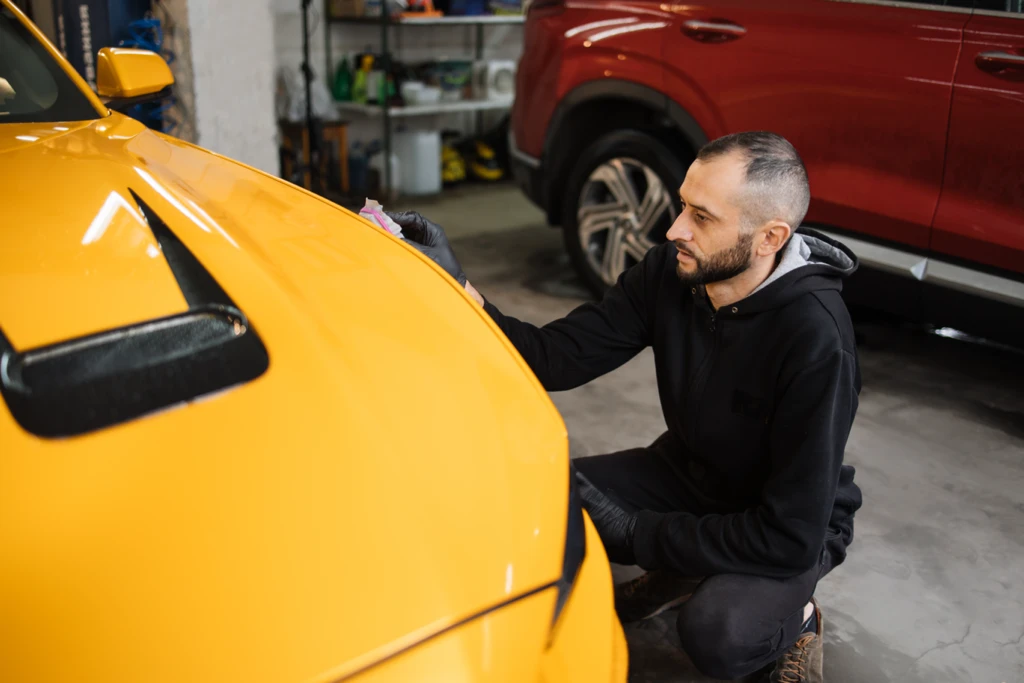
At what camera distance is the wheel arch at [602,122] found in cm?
350

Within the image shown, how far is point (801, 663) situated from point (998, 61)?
1814 millimetres

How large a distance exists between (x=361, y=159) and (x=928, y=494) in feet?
15.3

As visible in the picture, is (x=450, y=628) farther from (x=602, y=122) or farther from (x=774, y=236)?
(x=602, y=122)

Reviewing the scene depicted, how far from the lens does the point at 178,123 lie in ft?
15.6

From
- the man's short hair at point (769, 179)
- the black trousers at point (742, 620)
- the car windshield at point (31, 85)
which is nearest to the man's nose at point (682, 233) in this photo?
the man's short hair at point (769, 179)

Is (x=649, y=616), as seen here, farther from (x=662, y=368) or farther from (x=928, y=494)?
(x=928, y=494)

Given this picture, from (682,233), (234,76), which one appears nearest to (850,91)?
(682,233)

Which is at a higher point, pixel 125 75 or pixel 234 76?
pixel 125 75

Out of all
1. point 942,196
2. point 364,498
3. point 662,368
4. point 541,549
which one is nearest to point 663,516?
point 662,368

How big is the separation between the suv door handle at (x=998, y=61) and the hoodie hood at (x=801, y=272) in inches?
48.0

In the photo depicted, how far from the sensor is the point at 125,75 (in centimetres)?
221

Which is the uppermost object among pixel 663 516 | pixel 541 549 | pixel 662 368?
pixel 541 549

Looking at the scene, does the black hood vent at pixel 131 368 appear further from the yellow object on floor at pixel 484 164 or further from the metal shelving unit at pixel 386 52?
the yellow object on floor at pixel 484 164

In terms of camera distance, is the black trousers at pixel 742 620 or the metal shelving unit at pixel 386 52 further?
the metal shelving unit at pixel 386 52
